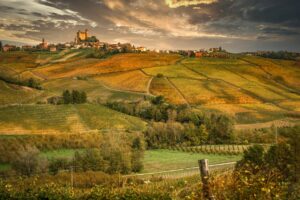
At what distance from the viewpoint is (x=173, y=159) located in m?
52.7

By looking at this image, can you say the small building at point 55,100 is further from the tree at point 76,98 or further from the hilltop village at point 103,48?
the hilltop village at point 103,48

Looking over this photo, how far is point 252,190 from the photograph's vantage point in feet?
32.2

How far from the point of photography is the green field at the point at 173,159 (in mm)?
48528

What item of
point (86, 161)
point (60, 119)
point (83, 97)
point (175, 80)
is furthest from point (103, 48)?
point (86, 161)

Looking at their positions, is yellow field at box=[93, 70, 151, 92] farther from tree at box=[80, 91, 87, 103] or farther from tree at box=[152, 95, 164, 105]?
tree at box=[80, 91, 87, 103]

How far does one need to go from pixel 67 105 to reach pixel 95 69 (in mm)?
25525

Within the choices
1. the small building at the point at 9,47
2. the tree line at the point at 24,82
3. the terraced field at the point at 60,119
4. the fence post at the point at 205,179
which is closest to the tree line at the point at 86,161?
the terraced field at the point at 60,119

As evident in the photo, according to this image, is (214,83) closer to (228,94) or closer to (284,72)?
(228,94)

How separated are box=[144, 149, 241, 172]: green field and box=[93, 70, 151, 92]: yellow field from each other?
76.5 ft

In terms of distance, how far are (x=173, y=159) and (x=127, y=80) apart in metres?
34.1

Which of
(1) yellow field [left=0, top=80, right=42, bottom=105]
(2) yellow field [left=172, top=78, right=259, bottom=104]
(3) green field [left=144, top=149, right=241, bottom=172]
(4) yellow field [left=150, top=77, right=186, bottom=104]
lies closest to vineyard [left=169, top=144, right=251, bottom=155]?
(3) green field [left=144, top=149, right=241, bottom=172]

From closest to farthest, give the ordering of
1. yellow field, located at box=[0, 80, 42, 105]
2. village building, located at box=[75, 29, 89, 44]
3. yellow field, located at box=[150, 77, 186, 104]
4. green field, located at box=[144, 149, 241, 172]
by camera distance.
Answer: green field, located at box=[144, 149, 241, 172]
yellow field, located at box=[0, 80, 42, 105]
yellow field, located at box=[150, 77, 186, 104]
village building, located at box=[75, 29, 89, 44]

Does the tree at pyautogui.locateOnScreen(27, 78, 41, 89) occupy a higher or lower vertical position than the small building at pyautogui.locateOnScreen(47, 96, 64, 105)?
higher

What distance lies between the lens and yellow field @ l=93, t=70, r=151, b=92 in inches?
3137
